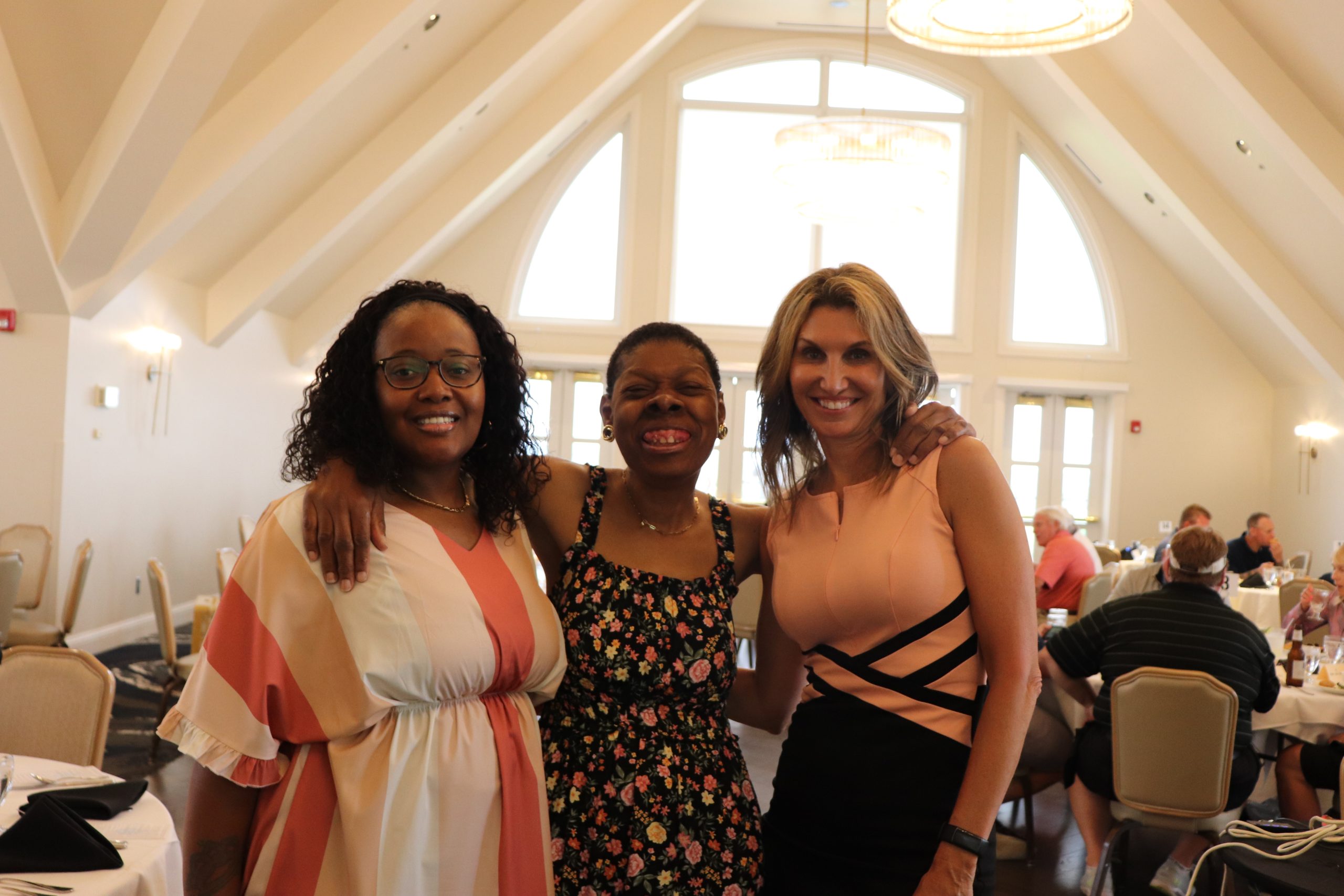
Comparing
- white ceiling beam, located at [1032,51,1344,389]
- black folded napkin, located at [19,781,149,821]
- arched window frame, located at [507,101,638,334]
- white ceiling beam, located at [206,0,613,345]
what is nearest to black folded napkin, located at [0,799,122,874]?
black folded napkin, located at [19,781,149,821]

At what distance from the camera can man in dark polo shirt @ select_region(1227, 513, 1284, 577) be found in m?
10.1

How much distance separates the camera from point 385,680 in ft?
5.16

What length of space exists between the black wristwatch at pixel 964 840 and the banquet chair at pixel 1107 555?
31.2 feet

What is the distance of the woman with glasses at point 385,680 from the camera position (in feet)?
5.12

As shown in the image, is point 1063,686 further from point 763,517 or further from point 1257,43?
point 1257,43

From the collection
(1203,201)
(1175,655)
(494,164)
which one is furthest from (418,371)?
(1203,201)

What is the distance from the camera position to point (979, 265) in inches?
554

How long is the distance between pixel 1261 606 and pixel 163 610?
21.3 ft

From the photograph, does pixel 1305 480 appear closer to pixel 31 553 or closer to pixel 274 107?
pixel 274 107

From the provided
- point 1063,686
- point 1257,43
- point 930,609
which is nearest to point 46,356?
point 1063,686

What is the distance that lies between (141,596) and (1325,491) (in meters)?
11.8

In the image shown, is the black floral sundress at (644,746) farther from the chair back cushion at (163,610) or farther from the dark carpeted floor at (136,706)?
the chair back cushion at (163,610)

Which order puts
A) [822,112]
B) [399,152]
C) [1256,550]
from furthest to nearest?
[822,112] < [1256,550] < [399,152]

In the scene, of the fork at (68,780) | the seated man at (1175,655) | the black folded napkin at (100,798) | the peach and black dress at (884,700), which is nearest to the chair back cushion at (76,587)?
the fork at (68,780)
